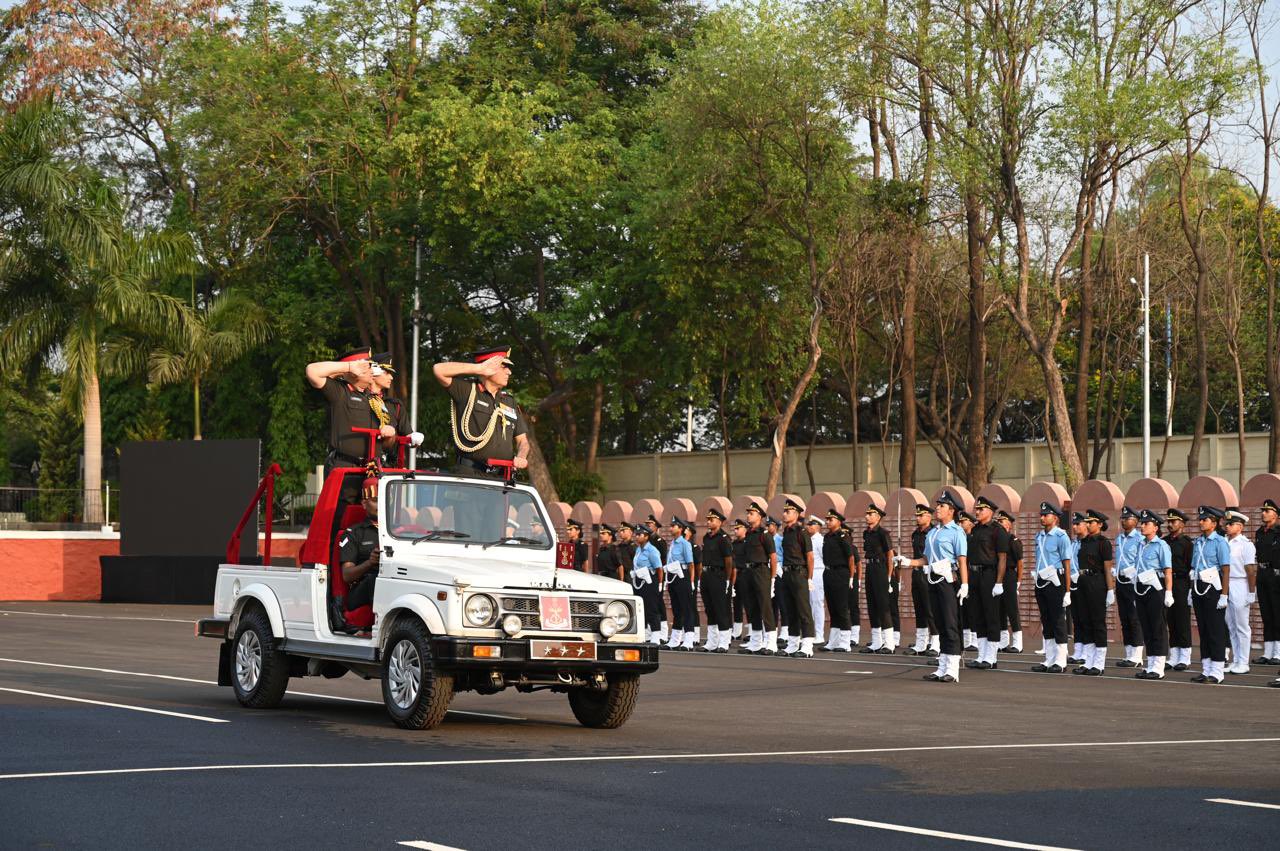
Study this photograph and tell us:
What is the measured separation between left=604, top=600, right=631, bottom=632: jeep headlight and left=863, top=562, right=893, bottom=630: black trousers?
12.0 meters

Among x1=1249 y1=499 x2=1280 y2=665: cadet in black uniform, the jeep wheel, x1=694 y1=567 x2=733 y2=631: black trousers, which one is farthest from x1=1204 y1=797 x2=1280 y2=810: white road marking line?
x1=694 y1=567 x2=733 y2=631: black trousers

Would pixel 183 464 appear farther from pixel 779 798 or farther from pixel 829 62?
pixel 779 798

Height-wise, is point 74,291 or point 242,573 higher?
point 74,291

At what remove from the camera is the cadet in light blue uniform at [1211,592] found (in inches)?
770

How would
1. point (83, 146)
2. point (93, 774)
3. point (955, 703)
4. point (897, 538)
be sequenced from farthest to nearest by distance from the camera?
point (83, 146)
point (897, 538)
point (955, 703)
point (93, 774)

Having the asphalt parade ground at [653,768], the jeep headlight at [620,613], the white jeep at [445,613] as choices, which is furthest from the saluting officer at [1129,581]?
the jeep headlight at [620,613]

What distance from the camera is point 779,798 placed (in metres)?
9.40

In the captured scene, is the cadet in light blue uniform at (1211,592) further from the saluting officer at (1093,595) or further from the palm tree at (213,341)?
the palm tree at (213,341)

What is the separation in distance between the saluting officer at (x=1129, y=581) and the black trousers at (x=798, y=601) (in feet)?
15.0

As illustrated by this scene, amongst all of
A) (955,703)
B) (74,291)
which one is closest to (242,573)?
(955,703)

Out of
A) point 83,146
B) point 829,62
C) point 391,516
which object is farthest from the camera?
point 83,146

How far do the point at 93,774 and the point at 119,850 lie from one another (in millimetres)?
2591

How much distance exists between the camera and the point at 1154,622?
20.0 metres

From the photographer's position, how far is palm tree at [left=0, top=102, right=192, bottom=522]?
42406 millimetres
